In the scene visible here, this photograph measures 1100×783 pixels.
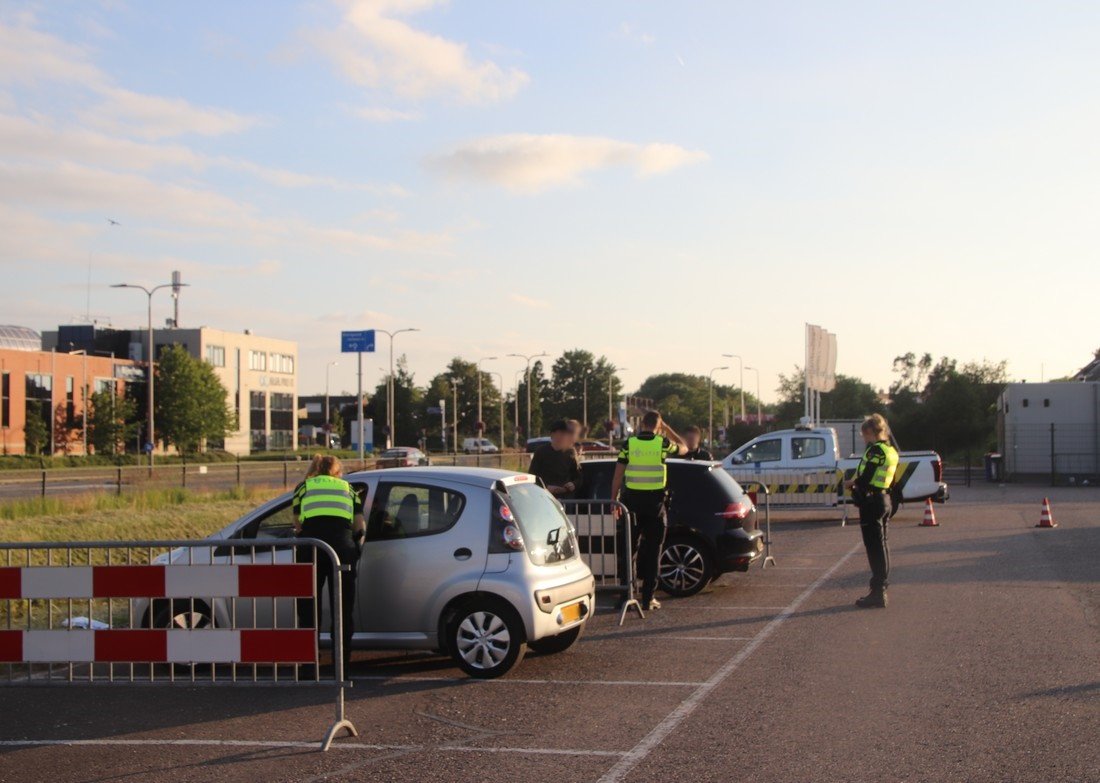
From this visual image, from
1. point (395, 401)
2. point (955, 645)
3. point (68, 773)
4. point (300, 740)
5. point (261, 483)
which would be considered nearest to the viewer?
point (68, 773)

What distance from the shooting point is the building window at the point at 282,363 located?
122 meters

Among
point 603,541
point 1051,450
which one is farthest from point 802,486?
point 1051,450

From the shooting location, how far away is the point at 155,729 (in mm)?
7770

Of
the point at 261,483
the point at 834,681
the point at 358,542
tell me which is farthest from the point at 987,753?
the point at 261,483

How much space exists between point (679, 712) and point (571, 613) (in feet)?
5.80

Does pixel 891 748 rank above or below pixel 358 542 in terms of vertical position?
below

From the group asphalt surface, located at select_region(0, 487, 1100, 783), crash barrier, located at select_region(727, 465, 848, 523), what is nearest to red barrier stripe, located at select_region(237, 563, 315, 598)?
asphalt surface, located at select_region(0, 487, 1100, 783)

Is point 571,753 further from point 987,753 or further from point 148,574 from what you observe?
point 148,574

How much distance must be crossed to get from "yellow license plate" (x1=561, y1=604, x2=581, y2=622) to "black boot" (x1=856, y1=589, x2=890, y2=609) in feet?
14.6

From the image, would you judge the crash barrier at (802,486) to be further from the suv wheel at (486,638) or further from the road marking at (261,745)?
the road marking at (261,745)

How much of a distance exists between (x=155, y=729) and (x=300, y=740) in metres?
1.12

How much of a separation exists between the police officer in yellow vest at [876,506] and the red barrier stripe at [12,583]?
329 inches

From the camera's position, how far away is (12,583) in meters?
7.82

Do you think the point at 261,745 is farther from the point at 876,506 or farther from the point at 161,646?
the point at 876,506
